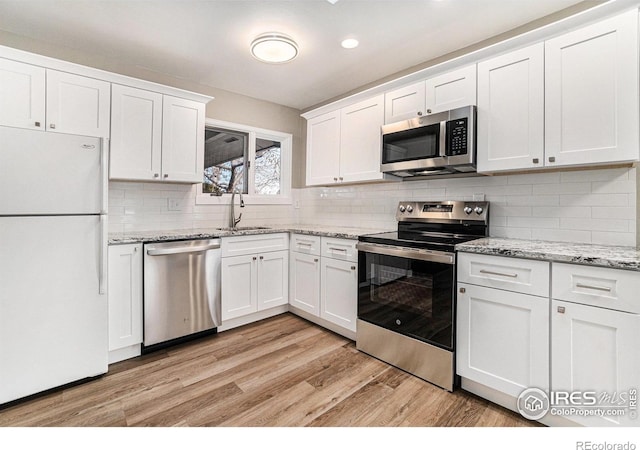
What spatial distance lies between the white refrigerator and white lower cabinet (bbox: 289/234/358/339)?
1672 millimetres

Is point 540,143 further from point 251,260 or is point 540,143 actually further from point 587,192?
point 251,260

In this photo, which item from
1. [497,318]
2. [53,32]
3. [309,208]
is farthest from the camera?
[309,208]

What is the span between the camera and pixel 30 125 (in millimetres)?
2180

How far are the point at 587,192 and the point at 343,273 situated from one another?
1.80 meters

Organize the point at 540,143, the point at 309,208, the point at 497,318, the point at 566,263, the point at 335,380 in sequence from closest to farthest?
the point at 566,263, the point at 497,318, the point at 540,143, the point at 335,380, the point at 309,208

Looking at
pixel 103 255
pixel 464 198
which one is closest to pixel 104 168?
pixel 103 255

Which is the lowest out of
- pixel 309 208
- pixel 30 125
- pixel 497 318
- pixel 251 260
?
pixel 497 318

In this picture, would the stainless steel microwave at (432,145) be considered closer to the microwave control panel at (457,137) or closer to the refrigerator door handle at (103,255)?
the microwave control panel at (457,137)

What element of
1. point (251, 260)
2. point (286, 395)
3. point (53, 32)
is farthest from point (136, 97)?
point (286, 395)

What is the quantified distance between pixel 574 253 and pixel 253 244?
245cm

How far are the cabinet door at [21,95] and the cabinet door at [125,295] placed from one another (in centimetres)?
106

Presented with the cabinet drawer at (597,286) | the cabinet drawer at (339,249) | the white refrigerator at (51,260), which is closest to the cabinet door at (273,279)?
the cabinet drawer at (339,249)

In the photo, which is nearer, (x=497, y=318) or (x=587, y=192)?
(x=497, y=318)

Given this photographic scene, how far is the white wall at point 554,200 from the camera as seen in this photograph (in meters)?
1.86
